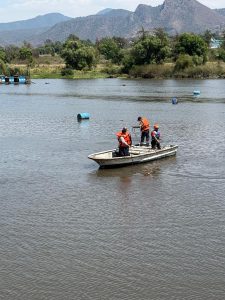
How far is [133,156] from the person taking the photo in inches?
1150

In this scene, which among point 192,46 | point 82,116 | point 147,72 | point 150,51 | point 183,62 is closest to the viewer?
point 82,116

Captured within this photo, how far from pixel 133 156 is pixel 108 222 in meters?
9.25

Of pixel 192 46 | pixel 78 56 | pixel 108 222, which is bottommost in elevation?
pixel 108 222

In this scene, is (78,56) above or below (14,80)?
above

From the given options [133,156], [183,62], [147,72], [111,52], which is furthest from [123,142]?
[111,52]

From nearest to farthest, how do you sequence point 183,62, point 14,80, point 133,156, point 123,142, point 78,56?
point 123,142, point 133,156, point 14,80, point 183,62, point 78,56

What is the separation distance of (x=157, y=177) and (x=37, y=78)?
12260 cm

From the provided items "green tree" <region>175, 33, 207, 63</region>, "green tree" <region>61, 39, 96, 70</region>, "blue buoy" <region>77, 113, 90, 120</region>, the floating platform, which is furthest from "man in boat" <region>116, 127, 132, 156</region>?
"green tree" <region>61, 39, 96, 70</region>

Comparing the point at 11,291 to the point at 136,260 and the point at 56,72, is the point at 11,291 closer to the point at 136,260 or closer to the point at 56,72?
the point at 136,260

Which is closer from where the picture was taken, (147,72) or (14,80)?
(14,80)

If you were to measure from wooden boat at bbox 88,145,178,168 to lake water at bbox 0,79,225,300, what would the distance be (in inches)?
15.2

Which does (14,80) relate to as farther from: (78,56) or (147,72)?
(147,72)

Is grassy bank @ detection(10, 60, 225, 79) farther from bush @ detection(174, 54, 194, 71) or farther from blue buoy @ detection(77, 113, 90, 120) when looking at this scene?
blue buoy @ detection(77, 113, 90, 120)

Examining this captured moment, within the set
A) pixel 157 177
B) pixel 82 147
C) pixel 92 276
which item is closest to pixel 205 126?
pixel 82 147
